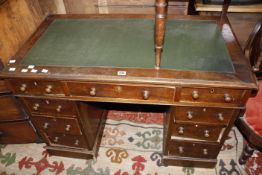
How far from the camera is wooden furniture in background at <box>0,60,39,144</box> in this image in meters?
1.55

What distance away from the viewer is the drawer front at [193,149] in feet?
4.94

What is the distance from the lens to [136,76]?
1109 mm

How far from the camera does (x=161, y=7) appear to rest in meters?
0.88

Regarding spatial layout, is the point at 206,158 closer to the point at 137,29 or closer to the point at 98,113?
the point at 98,113

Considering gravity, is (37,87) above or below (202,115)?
above

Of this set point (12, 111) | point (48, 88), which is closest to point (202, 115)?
point (48, 88)

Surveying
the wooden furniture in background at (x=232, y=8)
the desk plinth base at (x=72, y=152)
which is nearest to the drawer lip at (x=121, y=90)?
the desk plinth base at (x=72, y=152)

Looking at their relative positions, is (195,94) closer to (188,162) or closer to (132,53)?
(132,53)

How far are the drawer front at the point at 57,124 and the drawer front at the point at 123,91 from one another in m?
0.34

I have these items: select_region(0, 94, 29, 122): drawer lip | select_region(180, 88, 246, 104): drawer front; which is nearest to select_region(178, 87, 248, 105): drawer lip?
select_region(180, 88, 246, 104): drawer front

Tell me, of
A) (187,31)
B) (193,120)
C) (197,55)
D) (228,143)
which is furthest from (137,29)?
(228,143)

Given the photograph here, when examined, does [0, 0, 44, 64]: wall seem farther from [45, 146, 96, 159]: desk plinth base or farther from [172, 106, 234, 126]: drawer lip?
[172, 106, 234, 126]: drawer lip

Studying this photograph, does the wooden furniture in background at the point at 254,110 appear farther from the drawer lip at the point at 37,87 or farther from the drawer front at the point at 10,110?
the drawer front at the point at 10,110

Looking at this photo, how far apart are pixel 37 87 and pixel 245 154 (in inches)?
64.8
